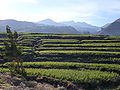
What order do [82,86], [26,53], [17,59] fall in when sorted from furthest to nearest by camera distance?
[26,53] → [17,59] → [82,86]

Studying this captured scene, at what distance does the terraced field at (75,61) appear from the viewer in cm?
4472

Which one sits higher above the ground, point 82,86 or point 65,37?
point 65,37

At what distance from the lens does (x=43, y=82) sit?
148 ft

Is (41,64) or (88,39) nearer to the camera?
(41,64)

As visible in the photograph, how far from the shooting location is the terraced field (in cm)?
4472

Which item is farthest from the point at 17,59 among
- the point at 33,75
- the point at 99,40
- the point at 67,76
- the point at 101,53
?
the point at 99,40

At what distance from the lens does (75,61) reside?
61.3 metres

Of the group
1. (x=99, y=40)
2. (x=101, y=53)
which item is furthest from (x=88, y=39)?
(x=101, y=53)

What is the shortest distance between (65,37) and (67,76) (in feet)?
163

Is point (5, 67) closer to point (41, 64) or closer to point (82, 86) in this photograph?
point (41, 64)

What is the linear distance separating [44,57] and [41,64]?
8.28m

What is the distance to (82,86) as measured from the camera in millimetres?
43125

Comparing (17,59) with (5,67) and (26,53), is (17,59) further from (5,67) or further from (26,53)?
(26,53)

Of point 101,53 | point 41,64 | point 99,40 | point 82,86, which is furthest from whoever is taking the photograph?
point 99,40
